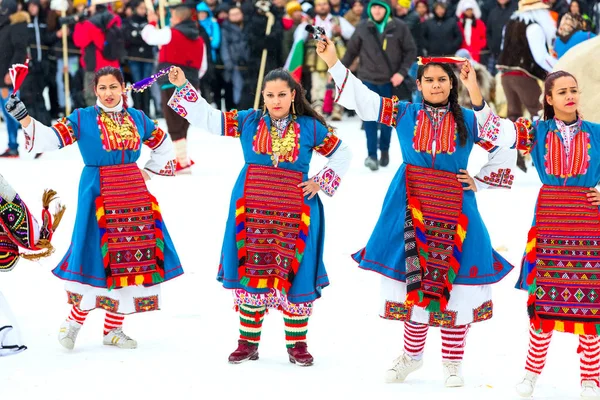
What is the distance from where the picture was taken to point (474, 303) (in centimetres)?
485

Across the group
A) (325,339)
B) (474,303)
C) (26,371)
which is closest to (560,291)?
(474,303)

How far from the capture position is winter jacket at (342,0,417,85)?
35.7ft

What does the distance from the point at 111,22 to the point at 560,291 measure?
999cm

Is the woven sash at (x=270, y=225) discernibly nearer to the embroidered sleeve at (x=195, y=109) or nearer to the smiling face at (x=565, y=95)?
the embroidered sleeve at (x=195, y=109)

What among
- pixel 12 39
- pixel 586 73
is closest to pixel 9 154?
pixel 12 39

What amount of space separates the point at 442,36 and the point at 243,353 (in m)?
10.1

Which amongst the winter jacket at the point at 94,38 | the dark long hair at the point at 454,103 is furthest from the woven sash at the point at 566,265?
the winter jacket at the point at 94,38

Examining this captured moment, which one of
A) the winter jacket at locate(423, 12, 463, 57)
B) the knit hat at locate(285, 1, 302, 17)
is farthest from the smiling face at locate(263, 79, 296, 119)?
the winter jacket at locate(423, 12, 463, 57)

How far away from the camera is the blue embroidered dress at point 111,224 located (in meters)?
5.27

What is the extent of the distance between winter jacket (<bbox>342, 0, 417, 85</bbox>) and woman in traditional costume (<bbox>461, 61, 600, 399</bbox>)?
20.3 feet

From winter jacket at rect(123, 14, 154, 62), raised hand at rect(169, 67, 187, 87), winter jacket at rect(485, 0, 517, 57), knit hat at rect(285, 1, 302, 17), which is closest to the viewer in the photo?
raised hand at rect(169, 67, 187, 87)

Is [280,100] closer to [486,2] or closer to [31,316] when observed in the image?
[31,316]

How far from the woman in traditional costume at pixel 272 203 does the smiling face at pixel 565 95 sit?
108 cm

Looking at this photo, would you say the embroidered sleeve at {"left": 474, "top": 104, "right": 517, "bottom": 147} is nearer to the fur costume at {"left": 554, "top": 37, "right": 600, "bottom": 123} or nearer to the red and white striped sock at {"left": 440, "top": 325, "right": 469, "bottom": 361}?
the red and white striped sock at {"left": 440, "top": 325, "right": 469, "bottom": 361}
